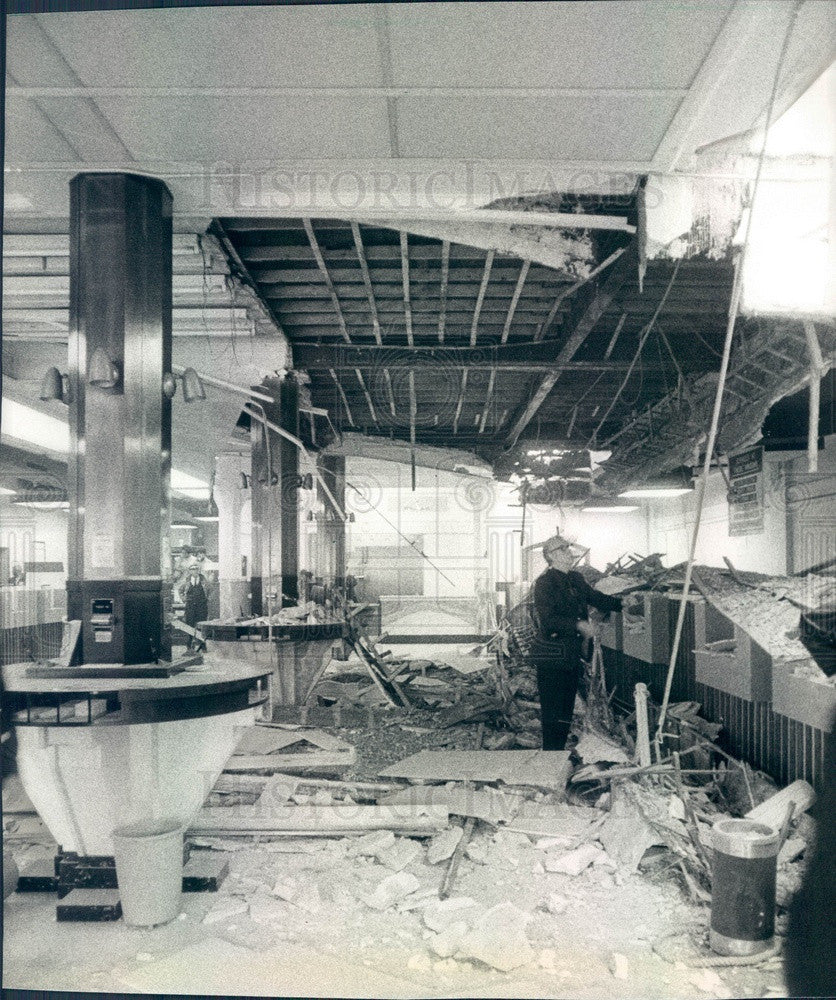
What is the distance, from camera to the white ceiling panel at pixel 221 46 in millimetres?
2834

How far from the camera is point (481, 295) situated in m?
5.76

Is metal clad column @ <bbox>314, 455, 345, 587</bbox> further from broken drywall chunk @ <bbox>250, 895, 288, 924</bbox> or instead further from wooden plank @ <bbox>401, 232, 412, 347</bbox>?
broken drywall chunk @ <bbox>250, 895, 288, 924</bbox>

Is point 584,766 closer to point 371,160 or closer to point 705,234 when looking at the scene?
point 705,234

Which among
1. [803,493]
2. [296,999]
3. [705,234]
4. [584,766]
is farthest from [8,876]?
[803,493]

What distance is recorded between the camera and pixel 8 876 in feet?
11.6

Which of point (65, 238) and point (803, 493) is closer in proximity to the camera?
point (65, 238)

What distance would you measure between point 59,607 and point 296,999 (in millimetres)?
7586

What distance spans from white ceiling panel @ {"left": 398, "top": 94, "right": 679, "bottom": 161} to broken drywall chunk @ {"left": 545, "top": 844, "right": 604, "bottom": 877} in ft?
11.8

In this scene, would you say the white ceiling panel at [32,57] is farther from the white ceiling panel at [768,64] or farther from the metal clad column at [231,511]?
the metal clad column at [231,511]

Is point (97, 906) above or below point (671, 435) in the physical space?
below

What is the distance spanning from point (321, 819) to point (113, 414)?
2.60 metres

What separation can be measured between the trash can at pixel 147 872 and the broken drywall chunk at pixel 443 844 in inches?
54.3

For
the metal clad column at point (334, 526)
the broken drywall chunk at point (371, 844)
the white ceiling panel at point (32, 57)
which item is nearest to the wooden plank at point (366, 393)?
the metal clad column at point (334, 526)

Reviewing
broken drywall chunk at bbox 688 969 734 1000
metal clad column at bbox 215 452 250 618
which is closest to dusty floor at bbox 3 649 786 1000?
broken drywall chunk at bbox 688 969 734 1000
